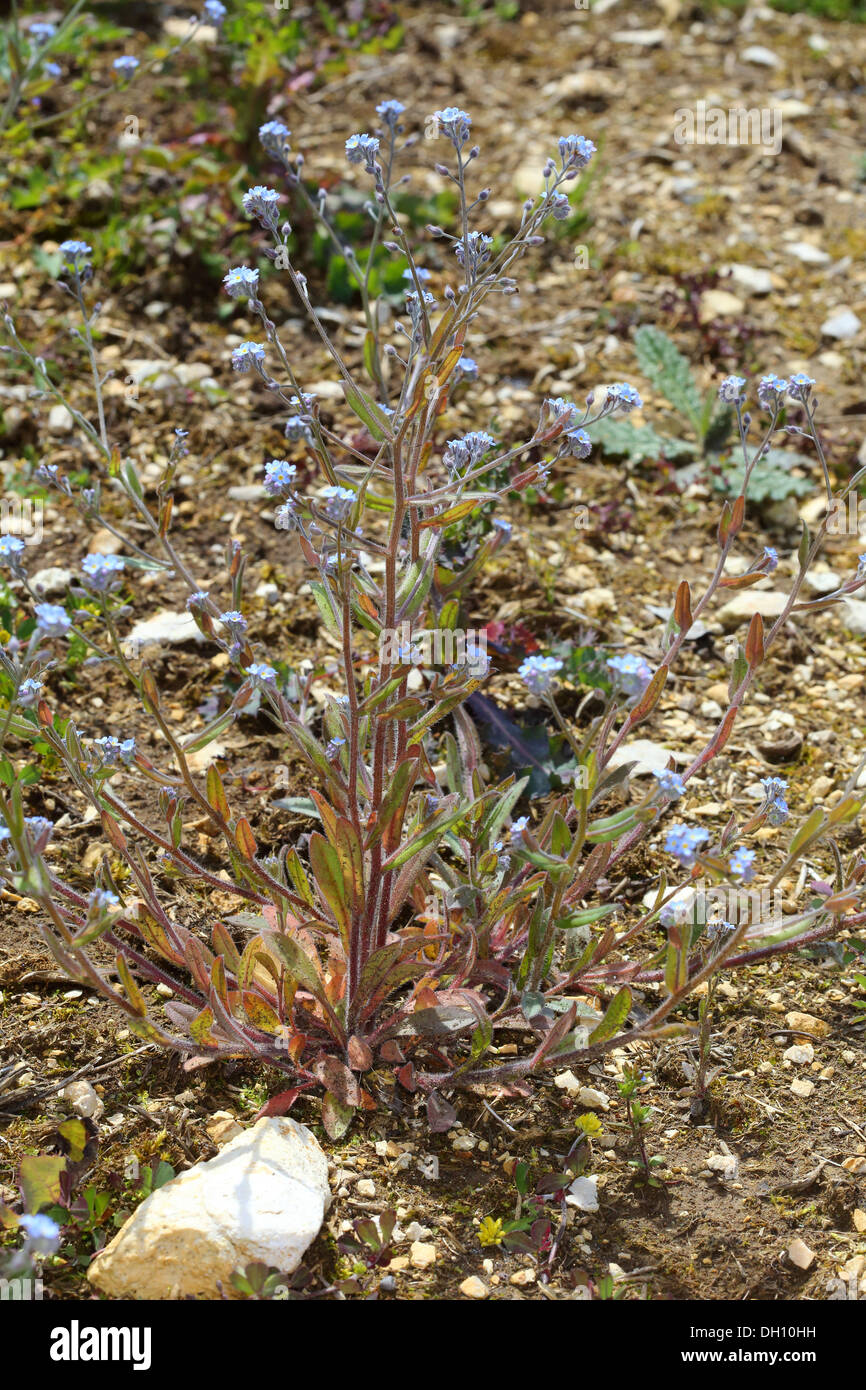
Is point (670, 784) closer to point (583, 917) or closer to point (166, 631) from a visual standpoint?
point (583, 917)

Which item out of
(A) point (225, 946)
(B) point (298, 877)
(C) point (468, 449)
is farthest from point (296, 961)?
(C) point (468, 449)

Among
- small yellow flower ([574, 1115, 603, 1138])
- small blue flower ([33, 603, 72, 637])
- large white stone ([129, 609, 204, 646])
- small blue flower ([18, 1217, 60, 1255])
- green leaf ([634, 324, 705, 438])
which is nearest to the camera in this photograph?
small blue flower ([18, 1217, 60, 1255])

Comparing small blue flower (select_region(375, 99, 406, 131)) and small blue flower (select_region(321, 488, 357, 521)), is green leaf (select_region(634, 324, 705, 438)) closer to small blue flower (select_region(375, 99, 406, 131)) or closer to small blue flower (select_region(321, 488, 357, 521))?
small blue flower (select_region(375, 99, 406, 131))

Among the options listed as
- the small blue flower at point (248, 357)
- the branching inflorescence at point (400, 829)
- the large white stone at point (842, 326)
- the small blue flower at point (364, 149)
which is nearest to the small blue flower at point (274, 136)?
the branching inflorescence at point (400, 829)

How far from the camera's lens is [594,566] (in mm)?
3934

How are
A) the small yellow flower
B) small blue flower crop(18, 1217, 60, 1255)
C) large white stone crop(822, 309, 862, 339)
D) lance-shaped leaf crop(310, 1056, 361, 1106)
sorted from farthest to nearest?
large white stone crop(822, 309, 862, 339) → the small yellow flower → lance-shaped leaf crop(310, 1056, 361, 1106) → small blue flower crop(18, 1217, 60, 1255)

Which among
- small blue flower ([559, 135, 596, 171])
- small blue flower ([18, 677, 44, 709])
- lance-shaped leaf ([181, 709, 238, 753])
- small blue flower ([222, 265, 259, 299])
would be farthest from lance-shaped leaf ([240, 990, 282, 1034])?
small blue flower ([559, 135, 596, 171])

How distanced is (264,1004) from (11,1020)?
0.61m

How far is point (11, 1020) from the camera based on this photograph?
2645 mm

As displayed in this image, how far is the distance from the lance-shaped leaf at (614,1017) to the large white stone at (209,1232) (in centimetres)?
59

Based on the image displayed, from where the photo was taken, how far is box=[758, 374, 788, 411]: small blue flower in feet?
7.97

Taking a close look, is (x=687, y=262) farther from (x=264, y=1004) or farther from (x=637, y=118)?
(x=264, y=1004)

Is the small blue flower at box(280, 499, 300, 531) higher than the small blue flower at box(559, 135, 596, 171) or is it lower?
lower

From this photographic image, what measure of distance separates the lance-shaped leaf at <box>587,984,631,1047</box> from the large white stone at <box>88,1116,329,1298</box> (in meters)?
0.59
